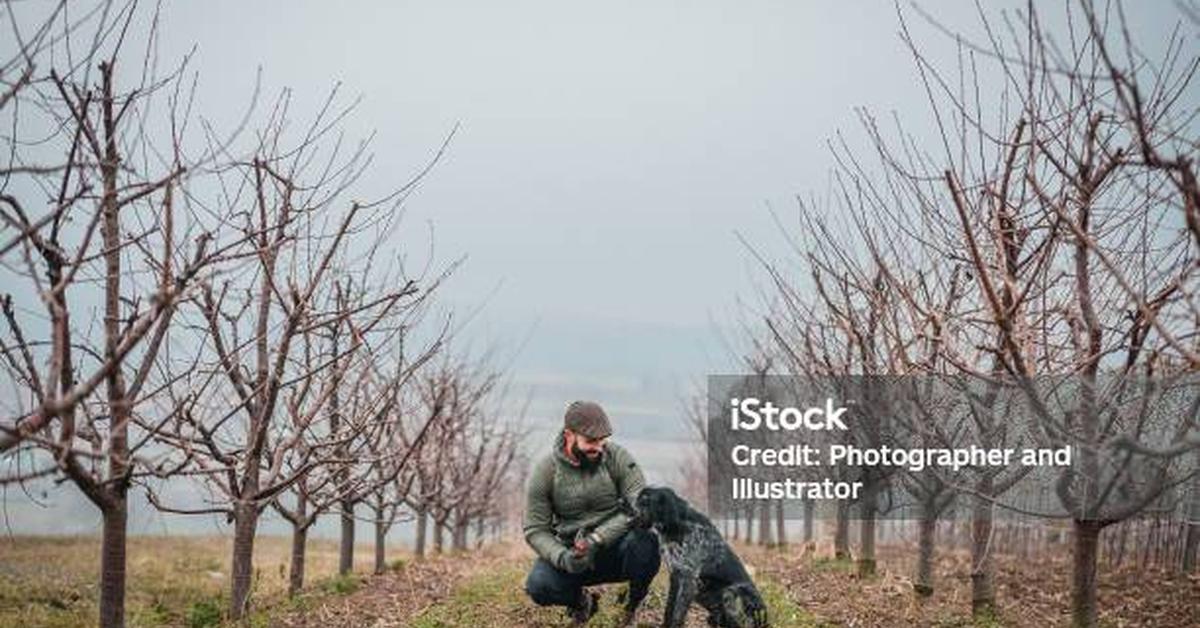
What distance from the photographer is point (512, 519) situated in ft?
133

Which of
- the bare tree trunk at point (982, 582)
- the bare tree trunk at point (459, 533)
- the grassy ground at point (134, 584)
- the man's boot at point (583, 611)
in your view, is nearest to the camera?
the man's boot at point (583, 611)

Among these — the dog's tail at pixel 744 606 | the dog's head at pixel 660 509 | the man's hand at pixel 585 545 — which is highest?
the dog's head at pixel 660 509

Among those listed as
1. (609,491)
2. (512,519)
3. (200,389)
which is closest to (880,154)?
(609,491)

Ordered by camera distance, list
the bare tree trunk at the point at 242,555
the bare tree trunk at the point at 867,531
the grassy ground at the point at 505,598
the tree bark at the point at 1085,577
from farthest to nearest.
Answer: the bare tree trunk at the point at 867,531, the grassy ground at the point at 505,598, the bare tree trunk at the point at 242,555, the tree bark at the point at 1085,577

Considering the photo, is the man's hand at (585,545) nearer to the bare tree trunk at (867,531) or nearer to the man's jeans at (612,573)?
the man's jeans at (612,573)

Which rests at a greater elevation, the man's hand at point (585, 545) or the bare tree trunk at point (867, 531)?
the man's hand at point (585, 545)

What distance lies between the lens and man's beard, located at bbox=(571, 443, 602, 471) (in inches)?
269

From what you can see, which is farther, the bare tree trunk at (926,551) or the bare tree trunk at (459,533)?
the bare tree trunk at (459,533)

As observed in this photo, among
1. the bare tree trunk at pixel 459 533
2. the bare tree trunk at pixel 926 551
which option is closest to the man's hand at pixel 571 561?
the bare tree trunk at pixel 926 551

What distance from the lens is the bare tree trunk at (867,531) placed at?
1184 centimetres

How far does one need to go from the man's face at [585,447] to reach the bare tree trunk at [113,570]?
9.43ft

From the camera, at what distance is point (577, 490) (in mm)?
6965

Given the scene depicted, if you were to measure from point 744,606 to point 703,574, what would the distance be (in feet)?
1.17

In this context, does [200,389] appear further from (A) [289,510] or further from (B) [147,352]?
(A) [289,510]
